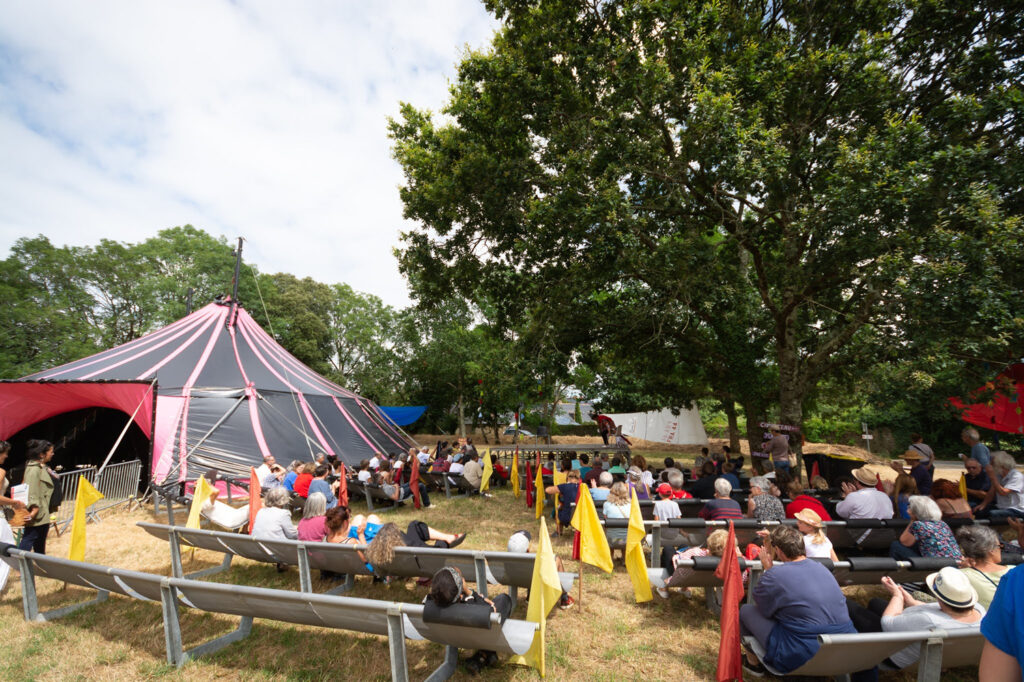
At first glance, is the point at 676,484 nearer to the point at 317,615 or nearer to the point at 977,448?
the point at 977,448

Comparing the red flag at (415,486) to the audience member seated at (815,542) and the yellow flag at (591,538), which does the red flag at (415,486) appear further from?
the audience member seated at (815,542)

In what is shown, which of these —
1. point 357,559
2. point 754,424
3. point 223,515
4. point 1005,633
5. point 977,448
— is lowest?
Result: point 223,515

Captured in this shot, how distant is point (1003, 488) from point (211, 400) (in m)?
13.8

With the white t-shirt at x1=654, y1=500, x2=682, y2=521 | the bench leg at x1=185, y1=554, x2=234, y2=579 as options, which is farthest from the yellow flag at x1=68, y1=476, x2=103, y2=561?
the white t-shirt at x1=654, y1=500, x2=682, y2=521

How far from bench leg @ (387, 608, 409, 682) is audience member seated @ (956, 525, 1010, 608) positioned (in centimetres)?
318

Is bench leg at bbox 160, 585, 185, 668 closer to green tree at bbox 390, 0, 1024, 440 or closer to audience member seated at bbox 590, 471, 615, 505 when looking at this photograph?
audience member seated at bbox 590, 471, 615, 505

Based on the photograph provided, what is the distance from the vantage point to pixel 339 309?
3100 centimetres

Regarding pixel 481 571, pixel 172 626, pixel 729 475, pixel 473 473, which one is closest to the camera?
pixel 172 626

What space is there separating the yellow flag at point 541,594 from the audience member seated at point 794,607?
4.17ft

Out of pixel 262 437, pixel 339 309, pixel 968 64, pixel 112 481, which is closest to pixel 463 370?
pixel 339 309

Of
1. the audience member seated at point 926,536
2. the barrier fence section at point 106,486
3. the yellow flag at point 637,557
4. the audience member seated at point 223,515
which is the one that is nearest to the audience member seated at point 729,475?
the audience member seated at point 926,536

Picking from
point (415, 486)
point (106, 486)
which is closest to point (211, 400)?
point (106, 486)

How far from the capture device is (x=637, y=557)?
4141 millimetres

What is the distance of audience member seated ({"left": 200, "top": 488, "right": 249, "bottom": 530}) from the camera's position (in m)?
5.99
